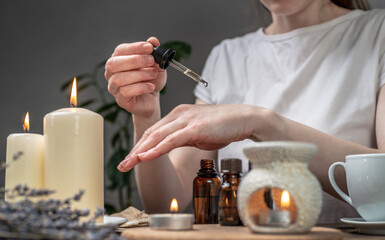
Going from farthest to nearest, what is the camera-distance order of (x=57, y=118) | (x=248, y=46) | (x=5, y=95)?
(x=5, y=95) → (x=248, y=46) → (x=57, y=118)

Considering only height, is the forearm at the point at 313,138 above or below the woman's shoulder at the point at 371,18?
below

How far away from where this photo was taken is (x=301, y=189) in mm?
458

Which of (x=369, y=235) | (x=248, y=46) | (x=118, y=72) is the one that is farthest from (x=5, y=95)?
(x=369, y=235)

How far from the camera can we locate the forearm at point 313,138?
2.45 ft

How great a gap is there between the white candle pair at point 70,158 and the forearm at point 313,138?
0.94ft

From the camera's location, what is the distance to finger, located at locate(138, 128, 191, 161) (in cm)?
66

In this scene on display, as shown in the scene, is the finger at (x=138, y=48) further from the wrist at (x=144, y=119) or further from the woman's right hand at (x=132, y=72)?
the wrist at (x=144, y=119)

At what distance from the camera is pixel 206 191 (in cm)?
75

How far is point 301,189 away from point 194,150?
89cm

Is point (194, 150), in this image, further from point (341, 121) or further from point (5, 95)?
point (5, 95)

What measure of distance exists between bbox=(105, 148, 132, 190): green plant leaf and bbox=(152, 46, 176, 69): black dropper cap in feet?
4.77

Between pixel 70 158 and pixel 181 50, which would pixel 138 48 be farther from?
pixel 181 50

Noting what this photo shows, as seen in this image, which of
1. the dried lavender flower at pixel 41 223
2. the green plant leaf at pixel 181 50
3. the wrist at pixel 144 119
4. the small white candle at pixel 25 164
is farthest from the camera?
the green plant leaf at pixel 181 50

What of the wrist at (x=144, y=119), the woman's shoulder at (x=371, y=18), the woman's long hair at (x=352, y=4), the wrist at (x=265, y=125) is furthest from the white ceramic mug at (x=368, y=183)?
the woman's long hair at (x=352, y=4)
